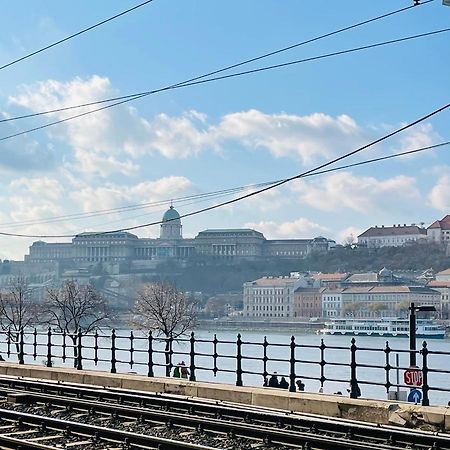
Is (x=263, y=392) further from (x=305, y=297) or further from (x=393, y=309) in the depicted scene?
(x=305, y=297)

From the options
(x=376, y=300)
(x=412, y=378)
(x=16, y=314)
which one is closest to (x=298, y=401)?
(x=412, y=378)

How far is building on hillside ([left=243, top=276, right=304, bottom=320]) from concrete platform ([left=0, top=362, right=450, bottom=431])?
14787cm

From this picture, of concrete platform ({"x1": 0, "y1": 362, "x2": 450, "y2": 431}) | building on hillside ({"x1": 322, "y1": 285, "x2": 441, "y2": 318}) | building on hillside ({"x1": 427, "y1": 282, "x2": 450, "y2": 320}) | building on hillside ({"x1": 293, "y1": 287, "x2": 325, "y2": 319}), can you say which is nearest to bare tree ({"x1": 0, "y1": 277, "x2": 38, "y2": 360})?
concrete platform ({"x1": 0, "y1": 362, "x2": 450, "y2": 431})

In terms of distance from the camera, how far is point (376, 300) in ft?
533

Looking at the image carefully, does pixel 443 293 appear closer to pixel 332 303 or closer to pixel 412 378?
pixel 332 303

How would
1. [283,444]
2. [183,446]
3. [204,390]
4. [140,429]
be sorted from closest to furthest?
[183,446]
[283,444]
[140,429]
[204,390]

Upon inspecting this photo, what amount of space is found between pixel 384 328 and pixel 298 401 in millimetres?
114000

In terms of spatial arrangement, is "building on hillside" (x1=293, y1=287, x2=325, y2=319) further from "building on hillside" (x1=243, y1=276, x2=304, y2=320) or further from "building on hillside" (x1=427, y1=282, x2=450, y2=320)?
"building on hillside" (x1=427, y1=282, x2=450, y2=320)

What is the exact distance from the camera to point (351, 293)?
170375mm

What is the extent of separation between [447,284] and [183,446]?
164 meters

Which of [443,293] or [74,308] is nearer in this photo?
[74,308]

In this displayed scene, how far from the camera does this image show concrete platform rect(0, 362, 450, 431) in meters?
14.9

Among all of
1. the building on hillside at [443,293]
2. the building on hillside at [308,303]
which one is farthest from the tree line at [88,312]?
the building on hillside at [308,303]

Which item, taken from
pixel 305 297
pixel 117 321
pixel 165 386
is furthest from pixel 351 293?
pixel 165 386
